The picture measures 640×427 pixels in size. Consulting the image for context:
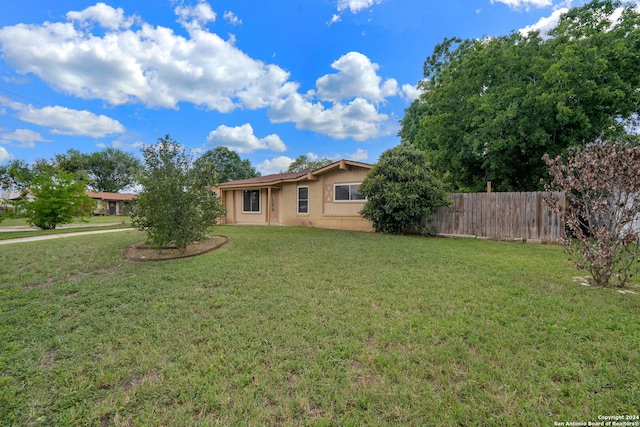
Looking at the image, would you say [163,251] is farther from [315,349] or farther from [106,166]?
[106,166]

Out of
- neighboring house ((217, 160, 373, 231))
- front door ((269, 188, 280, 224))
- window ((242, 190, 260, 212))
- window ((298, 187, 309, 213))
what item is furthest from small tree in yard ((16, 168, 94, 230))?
window ((298, 187, 309, 213))

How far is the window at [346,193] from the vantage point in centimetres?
1321

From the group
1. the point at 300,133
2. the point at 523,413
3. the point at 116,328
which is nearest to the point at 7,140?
the point at 300,133

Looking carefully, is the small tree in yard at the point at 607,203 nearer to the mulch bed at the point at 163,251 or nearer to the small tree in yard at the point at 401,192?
the small tree in yard at the point at 401,192

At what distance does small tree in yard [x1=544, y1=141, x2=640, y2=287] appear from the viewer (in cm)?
415

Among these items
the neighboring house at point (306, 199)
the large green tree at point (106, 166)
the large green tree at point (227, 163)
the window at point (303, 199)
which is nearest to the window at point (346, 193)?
the neighboring house at point (306, 199)

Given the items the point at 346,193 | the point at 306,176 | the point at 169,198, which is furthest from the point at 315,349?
the point at 306,176

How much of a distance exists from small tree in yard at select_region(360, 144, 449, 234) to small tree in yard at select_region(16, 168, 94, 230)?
46.3 feet

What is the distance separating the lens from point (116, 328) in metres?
3.22

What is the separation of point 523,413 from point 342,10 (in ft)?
50.8

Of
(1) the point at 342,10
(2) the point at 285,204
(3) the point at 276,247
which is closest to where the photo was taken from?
(3) the point at 276,247

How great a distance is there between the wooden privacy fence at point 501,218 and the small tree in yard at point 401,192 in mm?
779

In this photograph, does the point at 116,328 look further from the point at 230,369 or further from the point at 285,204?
the point at 285,204

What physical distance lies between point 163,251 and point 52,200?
9930 millimetres
